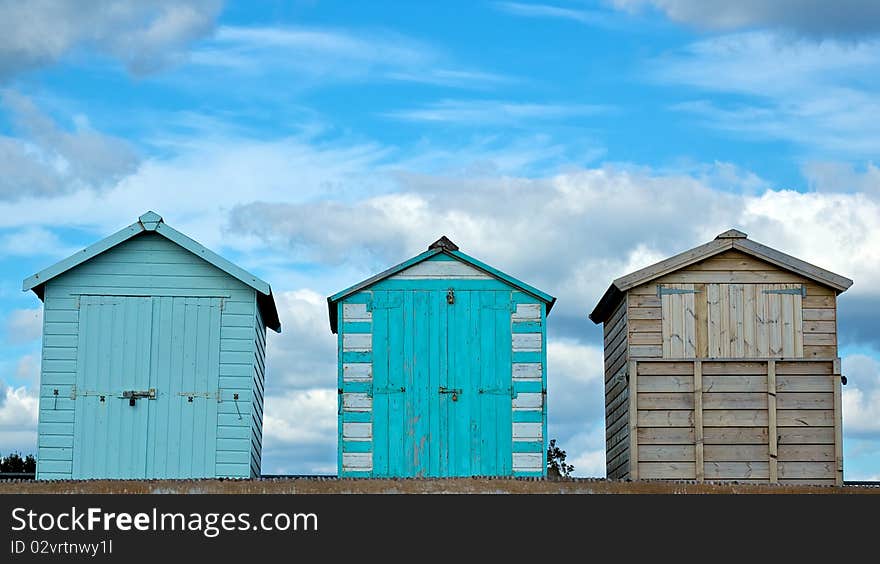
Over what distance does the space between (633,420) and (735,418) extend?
1.71m

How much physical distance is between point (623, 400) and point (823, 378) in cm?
A: 338

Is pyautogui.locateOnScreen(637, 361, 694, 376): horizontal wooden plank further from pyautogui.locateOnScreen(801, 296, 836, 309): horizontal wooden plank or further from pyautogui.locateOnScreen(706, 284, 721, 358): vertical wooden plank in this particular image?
pyautogui.locateOnScreen(801, 296, 836, 309): horizontal wooden plank

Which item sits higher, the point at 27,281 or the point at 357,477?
the point at 27,281

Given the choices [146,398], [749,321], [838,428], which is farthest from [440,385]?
[838,428]

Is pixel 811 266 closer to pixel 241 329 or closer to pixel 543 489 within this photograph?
pixel 543 489

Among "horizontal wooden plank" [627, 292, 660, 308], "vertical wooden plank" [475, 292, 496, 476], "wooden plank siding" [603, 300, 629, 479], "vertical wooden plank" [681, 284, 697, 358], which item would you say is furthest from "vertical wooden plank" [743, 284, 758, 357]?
"vertical wooden plank" [475, 292, 496, 476]

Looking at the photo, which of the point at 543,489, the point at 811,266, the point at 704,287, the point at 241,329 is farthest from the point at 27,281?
the point at 811,266

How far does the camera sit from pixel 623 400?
25656 millimetres

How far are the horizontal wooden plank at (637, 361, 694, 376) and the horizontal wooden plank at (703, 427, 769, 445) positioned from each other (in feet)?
3.40

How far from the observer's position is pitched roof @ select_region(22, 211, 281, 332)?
24562 millimetres

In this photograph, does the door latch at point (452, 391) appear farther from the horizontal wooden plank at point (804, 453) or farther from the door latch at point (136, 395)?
the horizontal wooden plank at point (804, 453)

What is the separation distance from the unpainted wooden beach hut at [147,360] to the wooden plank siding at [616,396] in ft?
20.2

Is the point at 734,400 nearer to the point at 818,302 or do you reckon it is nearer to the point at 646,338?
the point at 646,338

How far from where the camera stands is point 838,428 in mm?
24844
